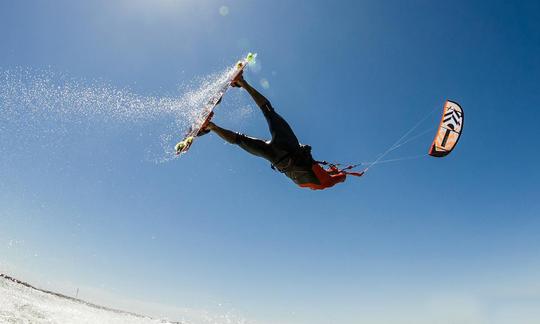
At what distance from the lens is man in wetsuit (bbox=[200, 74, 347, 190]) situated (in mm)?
8625

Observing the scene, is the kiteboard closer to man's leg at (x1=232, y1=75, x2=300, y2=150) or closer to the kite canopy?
man's leg at (x1=232, y1=75, x2=300, y2=150)

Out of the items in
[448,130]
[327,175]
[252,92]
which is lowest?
[327,175]

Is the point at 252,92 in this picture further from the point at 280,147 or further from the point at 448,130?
the point at 448,130

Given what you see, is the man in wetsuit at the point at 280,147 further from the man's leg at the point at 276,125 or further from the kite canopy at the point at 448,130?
the kite canopy at the point at 448,130

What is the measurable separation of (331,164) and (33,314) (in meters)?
7.87

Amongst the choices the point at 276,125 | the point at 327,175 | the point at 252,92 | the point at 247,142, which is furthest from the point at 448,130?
the point at 247,142

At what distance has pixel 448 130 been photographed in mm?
12492

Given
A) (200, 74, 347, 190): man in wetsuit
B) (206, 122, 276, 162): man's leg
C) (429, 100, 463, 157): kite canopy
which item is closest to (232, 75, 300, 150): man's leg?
(200, 74, 347, 190): man in wetsuit

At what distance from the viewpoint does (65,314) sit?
969 centimetres

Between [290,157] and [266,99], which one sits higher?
[266,99]

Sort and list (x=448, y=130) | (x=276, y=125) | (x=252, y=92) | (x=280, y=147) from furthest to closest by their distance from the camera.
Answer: (x=448, y=130), (x=252, y=92), (x=276, y=125), (x=280, y=147)

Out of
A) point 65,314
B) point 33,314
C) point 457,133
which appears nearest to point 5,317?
point 33,314

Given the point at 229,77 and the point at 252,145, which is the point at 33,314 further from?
the point at 229,77

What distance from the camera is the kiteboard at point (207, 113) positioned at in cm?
881
